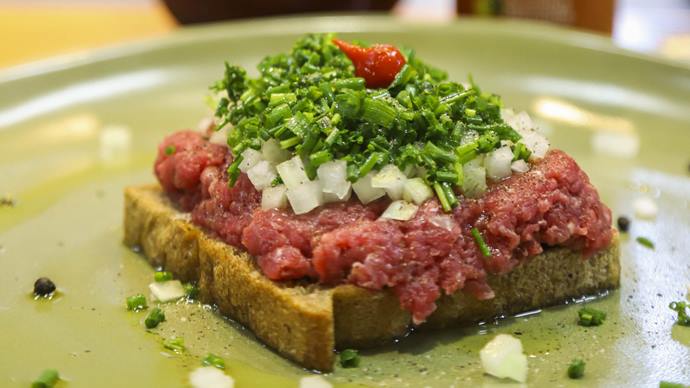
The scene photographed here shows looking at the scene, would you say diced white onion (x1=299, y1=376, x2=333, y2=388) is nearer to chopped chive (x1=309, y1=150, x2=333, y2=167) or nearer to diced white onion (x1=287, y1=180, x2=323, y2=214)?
diced white onion (x1=287, y1=180, x2=323, y2=214)

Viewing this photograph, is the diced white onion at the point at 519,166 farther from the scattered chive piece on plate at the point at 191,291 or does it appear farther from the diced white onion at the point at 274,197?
the scattered chive piece on plate at the point at 191,291

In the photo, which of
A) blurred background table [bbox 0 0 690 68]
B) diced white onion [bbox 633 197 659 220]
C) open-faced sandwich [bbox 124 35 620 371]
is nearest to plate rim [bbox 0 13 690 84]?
blurred background table [bbox 0 0 690 68]

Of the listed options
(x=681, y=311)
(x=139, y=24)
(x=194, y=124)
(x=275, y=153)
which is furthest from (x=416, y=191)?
(x=139, y=24)

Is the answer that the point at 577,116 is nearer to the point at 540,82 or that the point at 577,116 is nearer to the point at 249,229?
the point at 540,82

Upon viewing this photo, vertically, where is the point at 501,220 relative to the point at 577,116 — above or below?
above

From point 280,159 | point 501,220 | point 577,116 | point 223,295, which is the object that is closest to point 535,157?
point 501,220
